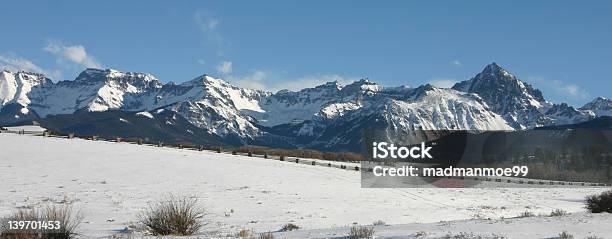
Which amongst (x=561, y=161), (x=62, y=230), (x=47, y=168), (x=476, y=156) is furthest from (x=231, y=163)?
(x=476, y=156)

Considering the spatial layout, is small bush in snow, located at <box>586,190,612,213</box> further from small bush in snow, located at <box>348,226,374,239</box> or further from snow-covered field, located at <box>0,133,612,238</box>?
small bush in snow, located at <box>348,226,374,239</box>

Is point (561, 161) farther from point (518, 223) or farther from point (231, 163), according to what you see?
point (518, 223)

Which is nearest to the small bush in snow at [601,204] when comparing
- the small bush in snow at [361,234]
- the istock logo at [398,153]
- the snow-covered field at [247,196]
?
the snow-covered field at [247,196]

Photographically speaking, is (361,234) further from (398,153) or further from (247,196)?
(398,153)

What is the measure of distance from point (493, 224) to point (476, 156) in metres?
181

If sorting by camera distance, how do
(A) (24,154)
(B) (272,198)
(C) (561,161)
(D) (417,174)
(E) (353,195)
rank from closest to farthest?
(B) (272,198) < (E) (353,195) < (A) (24,154) < (D) (417,174) < (C) (561,161)

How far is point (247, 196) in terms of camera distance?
40.3 metres

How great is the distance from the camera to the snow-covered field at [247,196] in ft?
62.7

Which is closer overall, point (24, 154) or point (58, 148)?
point (24, 154)

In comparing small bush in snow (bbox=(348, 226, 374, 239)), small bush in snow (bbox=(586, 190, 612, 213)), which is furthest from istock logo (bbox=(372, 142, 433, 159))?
small bush in snow (bbox=(348, 226, 374, 239))

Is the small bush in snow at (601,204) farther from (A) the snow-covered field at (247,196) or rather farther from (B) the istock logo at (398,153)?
(B) the istock logo at (398,153)

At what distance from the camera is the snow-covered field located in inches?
753

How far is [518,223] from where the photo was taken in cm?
1800

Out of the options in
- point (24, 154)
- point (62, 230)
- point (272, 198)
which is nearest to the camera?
point (62, 230)
